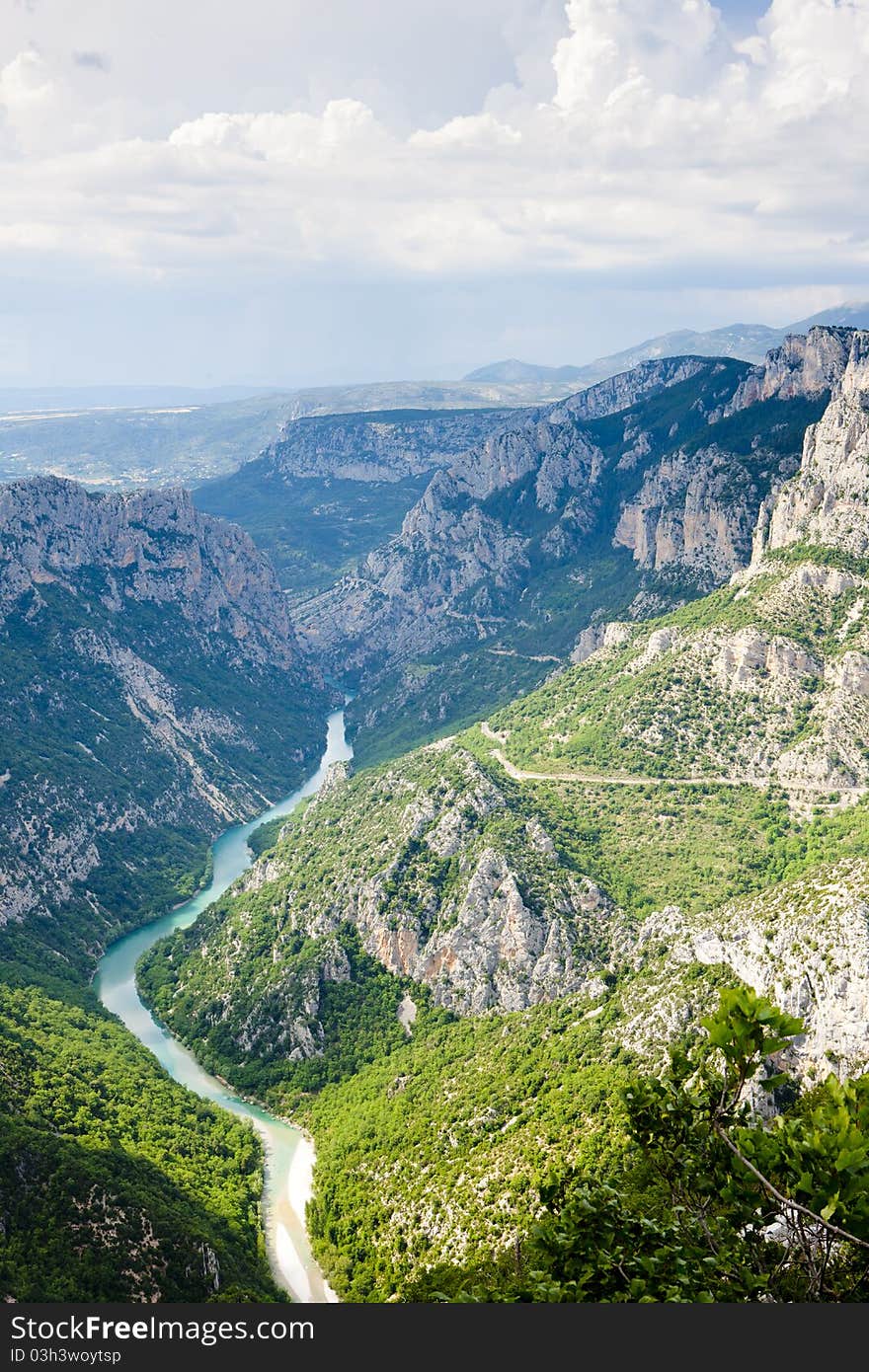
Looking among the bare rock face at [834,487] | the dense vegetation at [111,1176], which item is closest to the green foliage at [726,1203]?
the dense vegetation at [111,1176]

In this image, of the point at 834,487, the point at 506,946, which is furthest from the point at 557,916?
the point at 834,487

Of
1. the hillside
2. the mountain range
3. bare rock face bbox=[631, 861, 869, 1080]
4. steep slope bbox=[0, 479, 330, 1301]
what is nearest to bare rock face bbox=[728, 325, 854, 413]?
the mountain range

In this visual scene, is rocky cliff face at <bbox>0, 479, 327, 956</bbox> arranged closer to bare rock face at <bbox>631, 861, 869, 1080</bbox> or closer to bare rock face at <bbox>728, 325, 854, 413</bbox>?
bare rock face at <bbox>631, 861, 869, 1080</bbox>

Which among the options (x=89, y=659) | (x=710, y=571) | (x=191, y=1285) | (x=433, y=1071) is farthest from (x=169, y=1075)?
(x=710, y=571)

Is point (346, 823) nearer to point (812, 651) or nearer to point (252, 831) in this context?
point (252, 831)

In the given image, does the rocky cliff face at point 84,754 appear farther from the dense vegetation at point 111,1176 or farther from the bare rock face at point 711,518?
the bare rock face at point 711,518

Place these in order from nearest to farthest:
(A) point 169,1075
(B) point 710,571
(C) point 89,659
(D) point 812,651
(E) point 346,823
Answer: (A) point 169,1075 < (D) point 812,651 < (E) point 346,823 < (B) point 710,571 < (C) point 89,659
